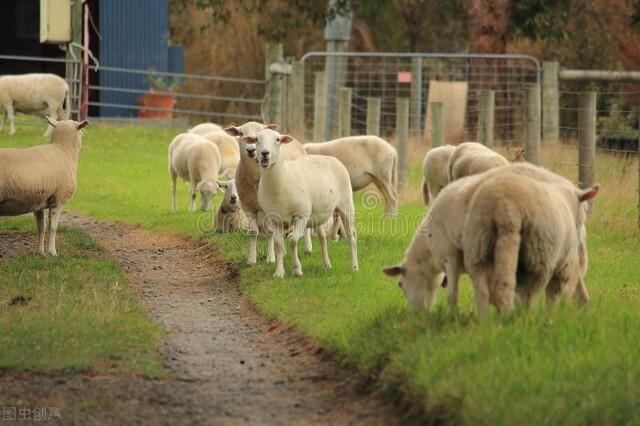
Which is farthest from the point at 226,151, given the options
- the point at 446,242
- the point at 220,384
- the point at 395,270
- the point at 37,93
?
the point at 220,384

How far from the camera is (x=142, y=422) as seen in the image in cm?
592

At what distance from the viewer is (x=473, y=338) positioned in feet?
20.9

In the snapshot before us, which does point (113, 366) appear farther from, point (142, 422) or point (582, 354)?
point (582, 354)

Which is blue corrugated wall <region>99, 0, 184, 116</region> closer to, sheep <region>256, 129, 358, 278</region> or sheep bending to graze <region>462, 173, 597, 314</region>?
sheep <region>256, 129, 358, 278</region>

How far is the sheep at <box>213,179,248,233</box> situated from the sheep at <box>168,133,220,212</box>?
1.90m

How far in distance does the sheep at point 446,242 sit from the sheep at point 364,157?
238 inches

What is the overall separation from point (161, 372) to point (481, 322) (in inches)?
75.8

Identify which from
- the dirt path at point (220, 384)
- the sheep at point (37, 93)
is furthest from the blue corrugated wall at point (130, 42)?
the dirt path at point (220, 384)

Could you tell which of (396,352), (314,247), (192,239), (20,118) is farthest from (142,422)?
(20,118)

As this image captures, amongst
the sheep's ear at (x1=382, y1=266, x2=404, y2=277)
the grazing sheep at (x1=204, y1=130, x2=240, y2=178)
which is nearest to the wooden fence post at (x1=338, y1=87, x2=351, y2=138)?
the grazing sheep at (x1=204, y1=130, x2=240, y2=178)

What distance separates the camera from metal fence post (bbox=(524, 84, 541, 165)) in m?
14.1

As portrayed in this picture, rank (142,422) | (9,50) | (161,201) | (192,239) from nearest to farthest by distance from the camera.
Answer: (142,422) → (192,239) → (161,201) → (9,50)

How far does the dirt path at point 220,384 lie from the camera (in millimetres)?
6117

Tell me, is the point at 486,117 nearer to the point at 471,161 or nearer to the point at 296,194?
the point at 471,161
